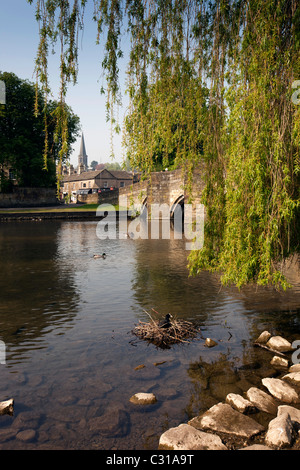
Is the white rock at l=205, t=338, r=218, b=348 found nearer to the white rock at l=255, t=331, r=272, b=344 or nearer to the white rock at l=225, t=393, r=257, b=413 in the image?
the white rock at l=255, t=331, r=272, b=344

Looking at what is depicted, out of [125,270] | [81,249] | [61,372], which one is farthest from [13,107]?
[61,372]

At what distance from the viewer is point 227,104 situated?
18.1ft

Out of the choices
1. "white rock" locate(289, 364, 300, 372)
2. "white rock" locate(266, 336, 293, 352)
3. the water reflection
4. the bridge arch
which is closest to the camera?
"white rock" locate(289, 364, 300, 372)

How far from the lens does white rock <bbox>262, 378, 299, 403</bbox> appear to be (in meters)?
5.47

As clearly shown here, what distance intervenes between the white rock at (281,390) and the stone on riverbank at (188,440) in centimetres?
156

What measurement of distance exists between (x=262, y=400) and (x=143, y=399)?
1.70m

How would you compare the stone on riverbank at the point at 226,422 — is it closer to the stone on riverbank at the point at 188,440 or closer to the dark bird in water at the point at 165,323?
the stone on riverbank at the point at 188,440

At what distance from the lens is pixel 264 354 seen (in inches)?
285

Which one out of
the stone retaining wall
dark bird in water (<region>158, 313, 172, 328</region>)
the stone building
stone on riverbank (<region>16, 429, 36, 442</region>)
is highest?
the stone building

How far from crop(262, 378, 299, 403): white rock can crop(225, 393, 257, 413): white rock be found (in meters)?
0.58

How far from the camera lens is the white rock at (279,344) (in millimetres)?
7379

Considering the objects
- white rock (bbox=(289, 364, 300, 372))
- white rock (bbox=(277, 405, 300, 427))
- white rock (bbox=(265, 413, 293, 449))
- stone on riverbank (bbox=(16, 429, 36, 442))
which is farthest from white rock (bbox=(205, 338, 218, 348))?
stone on riverbank (bbox=(16, 429, 36, 442))

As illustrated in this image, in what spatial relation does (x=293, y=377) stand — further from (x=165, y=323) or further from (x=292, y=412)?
(x=165, y=323)

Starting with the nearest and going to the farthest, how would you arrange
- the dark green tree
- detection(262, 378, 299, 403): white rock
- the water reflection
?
detection(262, 378, 299, 403): white rock, the water reflection, the dark green tree
